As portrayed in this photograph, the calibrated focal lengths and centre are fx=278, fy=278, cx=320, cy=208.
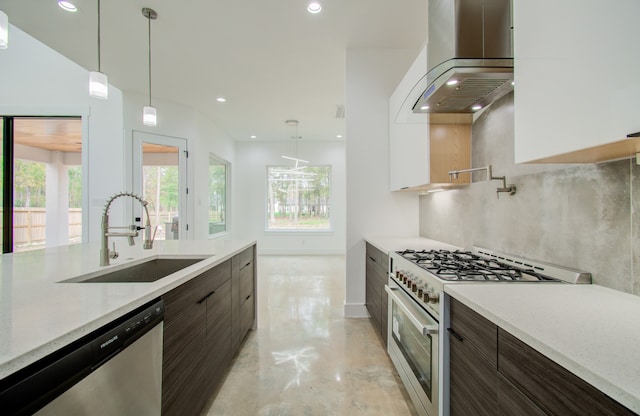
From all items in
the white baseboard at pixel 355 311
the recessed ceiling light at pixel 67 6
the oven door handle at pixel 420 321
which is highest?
the recessed ceiling light at pixel 67 6

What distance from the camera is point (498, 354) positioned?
3.01 feet

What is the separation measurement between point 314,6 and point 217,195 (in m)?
4.78

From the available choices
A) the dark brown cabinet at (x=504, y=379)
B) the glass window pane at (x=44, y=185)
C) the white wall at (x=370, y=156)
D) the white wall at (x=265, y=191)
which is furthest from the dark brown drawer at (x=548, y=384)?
the white wall at (x=265, y=191)

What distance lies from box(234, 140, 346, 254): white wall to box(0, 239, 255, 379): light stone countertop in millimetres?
5477

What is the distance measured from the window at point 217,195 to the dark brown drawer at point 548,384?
578cm

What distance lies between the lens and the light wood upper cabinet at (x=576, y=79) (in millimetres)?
738

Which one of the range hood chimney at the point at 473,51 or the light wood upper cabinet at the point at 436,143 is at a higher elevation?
the range hood chimney at the point at 473,51

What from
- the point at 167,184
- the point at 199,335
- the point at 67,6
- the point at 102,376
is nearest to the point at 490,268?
the point at 199,335

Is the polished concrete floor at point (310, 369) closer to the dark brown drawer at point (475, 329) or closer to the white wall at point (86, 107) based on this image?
the dark brown drawer at point (475, 329)

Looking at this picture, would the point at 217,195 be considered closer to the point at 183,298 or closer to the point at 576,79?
the point at 183,298

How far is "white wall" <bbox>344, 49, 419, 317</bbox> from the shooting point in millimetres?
3201

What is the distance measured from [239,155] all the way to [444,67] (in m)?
6.45

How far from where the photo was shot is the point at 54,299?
0.96 meters

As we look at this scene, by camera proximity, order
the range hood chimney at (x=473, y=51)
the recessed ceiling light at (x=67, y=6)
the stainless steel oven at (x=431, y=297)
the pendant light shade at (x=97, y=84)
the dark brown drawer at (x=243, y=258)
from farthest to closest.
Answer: the recessed ceiling light at (x=67, y=6) < the dark brown drawer at (x=243, y=258) < the pendant light shade at (x=97, y=84) < the range hood chimney at (x=473, y=51) < the stainless steel oven at (x=431, y=297)
